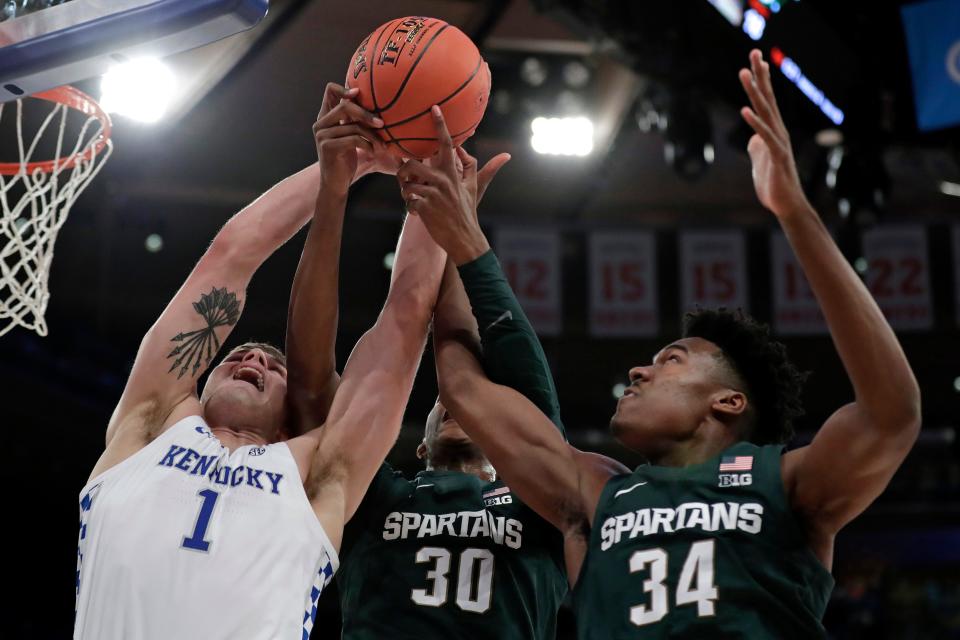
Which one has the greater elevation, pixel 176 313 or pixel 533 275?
pixel 533 275

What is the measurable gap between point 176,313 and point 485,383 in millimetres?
852

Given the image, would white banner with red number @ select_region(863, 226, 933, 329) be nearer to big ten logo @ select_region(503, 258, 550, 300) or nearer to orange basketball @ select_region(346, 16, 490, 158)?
big ten logo @ select_region(503, 258, 550, 300)

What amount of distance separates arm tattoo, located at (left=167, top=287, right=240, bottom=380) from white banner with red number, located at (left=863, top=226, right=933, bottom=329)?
8795 mm

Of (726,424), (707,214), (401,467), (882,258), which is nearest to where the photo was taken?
(726,424)

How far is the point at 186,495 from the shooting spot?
265 centimetres

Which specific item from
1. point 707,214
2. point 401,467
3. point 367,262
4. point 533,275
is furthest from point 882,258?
point 401,467

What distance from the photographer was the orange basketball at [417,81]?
281 cm

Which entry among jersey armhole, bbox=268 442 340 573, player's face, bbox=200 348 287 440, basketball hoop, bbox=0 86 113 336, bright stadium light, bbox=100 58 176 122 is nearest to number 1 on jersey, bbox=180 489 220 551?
jersey armhole, bbox=268 442 340 573

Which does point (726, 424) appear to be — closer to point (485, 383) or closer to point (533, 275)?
point (485, 383)

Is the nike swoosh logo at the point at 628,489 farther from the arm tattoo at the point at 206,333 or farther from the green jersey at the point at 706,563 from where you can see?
the arm tattoo at the point at 206,333

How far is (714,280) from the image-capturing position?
11016 mm

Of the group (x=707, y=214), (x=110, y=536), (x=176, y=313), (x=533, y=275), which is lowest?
(x=110, y=536)

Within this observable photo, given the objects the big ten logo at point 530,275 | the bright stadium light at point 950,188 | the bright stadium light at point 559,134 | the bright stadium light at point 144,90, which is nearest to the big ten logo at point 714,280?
the big ten logo at point 530,275

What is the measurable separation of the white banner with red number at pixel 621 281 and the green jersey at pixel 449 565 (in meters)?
7.94
